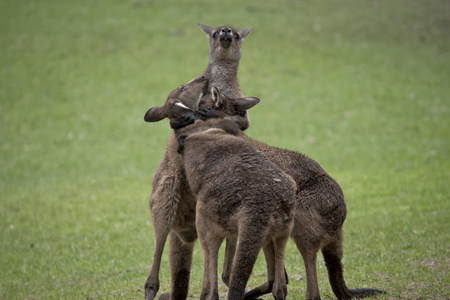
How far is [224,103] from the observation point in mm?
7582

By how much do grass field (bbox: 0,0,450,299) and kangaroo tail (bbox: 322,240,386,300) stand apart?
0.49 meters

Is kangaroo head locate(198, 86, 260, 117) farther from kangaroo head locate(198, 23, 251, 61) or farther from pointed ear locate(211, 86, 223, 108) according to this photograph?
kangaroo head locate(198, 23, 251, 61)

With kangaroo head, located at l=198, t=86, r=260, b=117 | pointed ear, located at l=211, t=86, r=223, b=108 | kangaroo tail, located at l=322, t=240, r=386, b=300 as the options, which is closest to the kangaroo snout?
kangaroo head, located at l=198, t=86, r=260, b=117

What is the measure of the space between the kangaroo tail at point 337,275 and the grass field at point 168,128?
489mm

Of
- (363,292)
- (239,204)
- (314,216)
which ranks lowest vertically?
(363,292)

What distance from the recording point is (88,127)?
2189cm

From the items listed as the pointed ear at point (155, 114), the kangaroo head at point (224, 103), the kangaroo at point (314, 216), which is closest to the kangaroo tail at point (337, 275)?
the kangaroo at point (314, 216)

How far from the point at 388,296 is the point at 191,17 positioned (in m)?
22.7

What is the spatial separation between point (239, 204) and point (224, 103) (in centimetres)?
223

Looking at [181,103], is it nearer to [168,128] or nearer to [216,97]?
[216,97]

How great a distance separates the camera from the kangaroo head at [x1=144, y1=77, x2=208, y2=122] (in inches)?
291

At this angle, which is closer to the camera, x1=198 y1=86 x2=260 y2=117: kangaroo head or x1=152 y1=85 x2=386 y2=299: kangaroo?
x1=152 y1=85 x2=386 y2=299: kangaroo

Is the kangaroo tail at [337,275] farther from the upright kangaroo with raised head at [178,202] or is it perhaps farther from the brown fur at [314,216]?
the upright kangaroo with raised head at [178,202]

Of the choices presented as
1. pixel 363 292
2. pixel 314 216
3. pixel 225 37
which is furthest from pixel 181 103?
pixel 363 292
